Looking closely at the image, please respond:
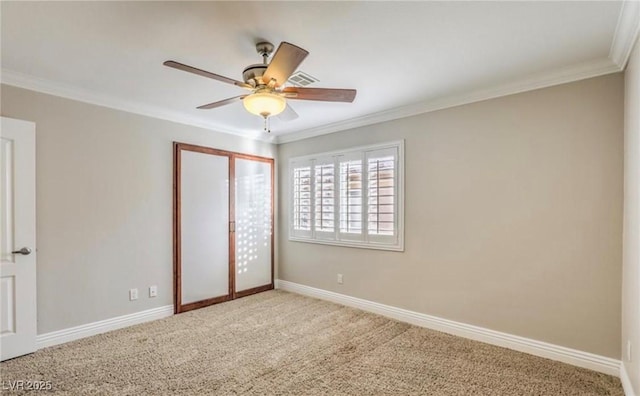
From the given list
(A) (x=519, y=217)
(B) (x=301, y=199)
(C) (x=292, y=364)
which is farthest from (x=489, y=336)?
(B) (x=301, y=199)

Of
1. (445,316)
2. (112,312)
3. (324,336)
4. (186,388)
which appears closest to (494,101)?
(445,316)

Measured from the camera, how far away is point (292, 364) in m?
2.71

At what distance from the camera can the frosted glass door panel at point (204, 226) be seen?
408cm

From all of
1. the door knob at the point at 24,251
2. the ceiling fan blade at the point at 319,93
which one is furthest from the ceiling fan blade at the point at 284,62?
the door knob at the point at 24,251

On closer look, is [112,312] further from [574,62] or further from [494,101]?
[574,62]

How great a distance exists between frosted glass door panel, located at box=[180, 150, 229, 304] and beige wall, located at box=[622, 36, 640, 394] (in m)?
4.05

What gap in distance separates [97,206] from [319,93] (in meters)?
2.62

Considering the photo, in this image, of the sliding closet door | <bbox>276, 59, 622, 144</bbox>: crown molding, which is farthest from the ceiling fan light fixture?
the sliding closet door

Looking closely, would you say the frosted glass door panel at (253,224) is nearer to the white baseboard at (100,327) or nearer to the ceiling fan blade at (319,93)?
the white baseboard at (100,327)

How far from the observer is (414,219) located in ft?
12.1

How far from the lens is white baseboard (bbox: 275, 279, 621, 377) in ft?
8.57

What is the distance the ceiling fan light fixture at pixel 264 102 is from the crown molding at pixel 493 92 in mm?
1923

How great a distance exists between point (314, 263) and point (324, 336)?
1516mm

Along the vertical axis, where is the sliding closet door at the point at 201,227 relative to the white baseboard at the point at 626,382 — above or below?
above
